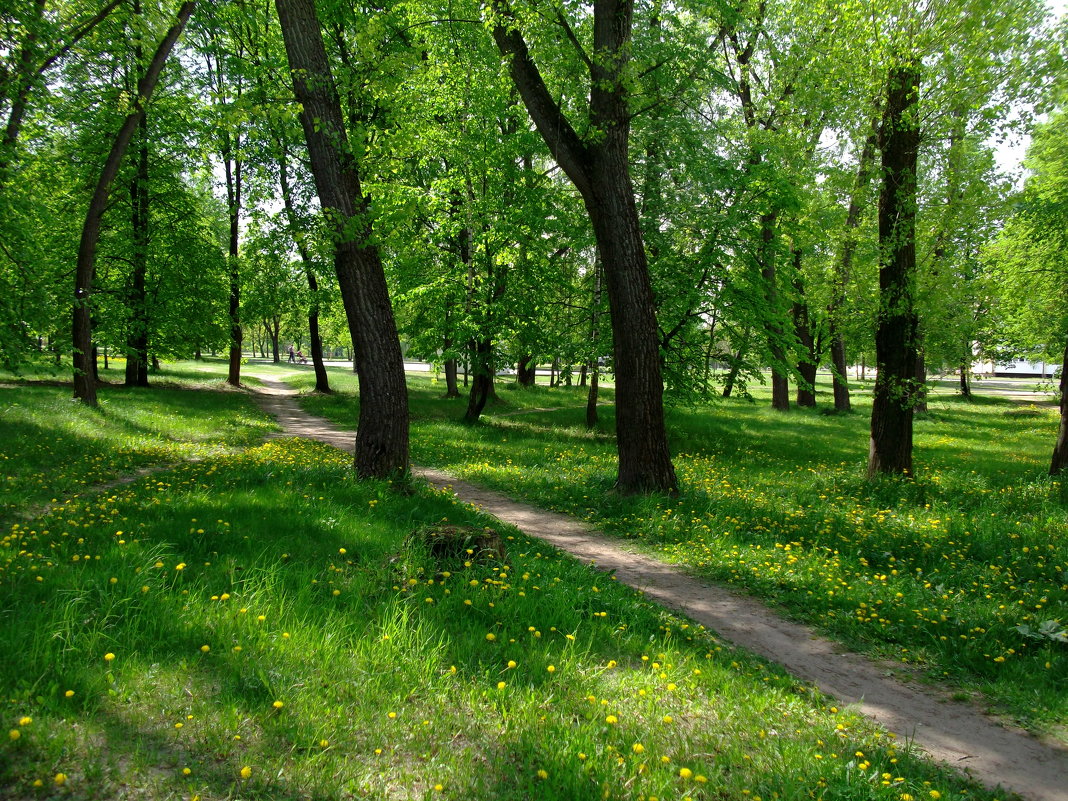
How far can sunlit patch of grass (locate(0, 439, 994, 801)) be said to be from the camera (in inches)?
103

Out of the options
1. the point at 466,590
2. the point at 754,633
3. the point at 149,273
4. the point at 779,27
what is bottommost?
the point at 754,633

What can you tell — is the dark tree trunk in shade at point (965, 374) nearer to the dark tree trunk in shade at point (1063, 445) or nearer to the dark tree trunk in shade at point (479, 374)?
the dark tree trunk in shade at point (1063, 445)

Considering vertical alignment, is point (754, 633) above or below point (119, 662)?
below

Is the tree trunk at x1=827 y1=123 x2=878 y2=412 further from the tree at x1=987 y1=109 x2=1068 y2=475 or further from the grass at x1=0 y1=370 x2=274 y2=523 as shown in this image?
the grass at x1=0 y1=370 x2=274 y2=523

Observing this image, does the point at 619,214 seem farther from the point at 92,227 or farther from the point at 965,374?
the point at 965,374

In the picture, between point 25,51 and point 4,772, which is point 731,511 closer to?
point 4,772

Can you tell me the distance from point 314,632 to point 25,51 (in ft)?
35.2

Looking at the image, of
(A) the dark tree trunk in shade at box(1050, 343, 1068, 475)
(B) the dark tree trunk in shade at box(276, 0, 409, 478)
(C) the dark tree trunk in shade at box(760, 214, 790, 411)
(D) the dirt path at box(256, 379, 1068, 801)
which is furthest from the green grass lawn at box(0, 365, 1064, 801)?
(C) the dark tree trunk in shade at box(760, 214, 790, 411)

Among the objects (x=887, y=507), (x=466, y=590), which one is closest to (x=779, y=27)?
(x=887, y=507)

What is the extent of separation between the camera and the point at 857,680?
4.50m

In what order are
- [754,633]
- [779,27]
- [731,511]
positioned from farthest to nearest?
1. [779,27]
2. [731,511]
3. [754,633]

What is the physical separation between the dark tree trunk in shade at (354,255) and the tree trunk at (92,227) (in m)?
8.33

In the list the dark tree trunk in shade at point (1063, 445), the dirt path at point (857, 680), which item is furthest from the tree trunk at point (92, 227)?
the dark tree trunk in shade at point (1063, 445)

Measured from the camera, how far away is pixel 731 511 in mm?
8547
